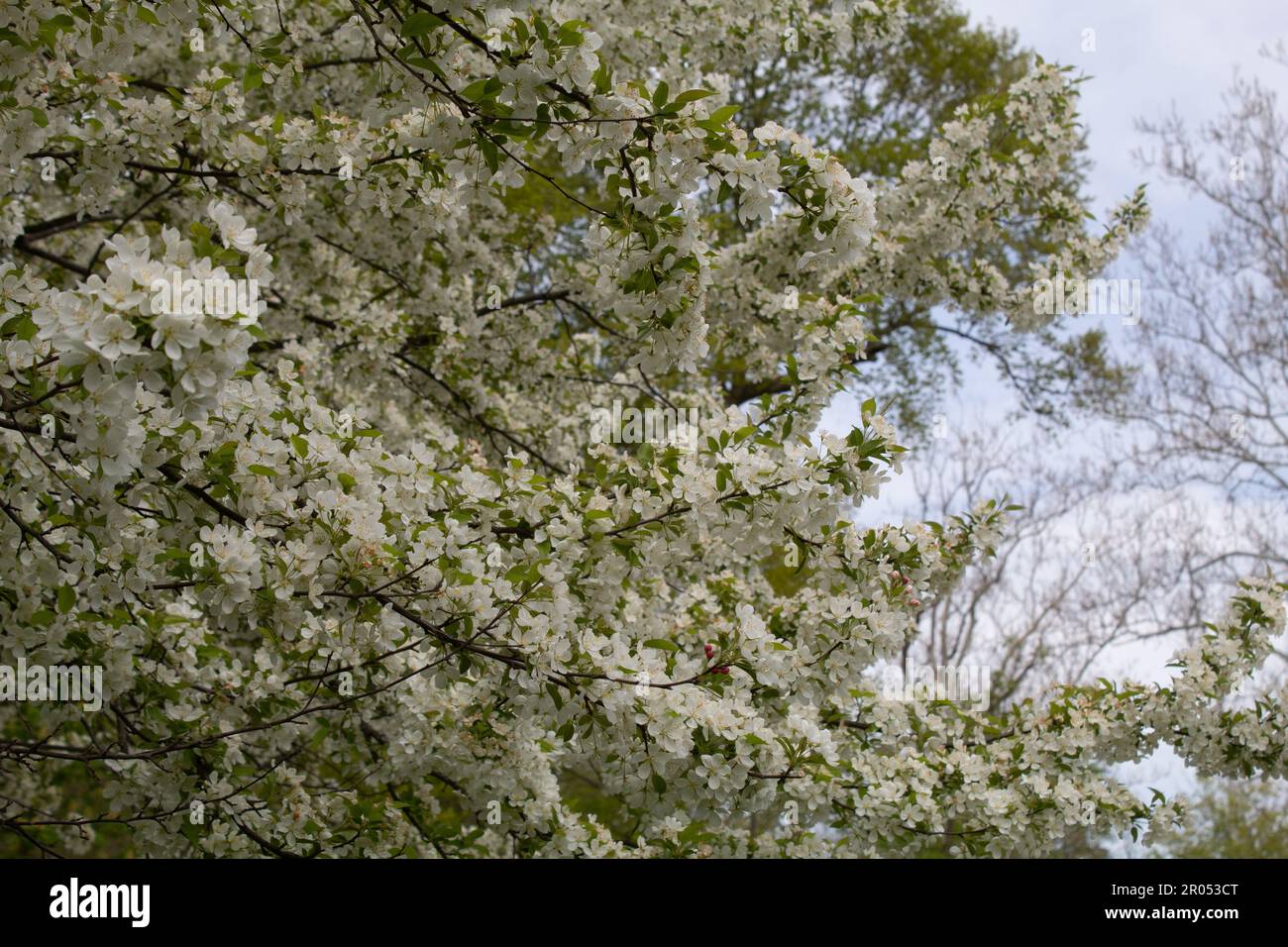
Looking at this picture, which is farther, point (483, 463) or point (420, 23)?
point (483, 463)

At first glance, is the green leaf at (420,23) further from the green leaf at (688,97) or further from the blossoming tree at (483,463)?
the green leaf at (688,97)

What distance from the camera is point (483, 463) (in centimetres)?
376

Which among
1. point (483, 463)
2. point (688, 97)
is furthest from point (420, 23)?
point (483, 463)

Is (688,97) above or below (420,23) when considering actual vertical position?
below

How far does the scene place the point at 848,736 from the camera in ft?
15.2

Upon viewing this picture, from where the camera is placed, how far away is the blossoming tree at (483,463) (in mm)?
2742

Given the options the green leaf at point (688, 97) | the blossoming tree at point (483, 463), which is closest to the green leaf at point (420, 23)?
the blossoming tree at point (483, 463)

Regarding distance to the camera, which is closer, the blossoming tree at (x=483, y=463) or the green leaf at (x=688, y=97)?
the green leaf at (x=688, y=97)

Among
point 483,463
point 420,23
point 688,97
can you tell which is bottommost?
point 483,463

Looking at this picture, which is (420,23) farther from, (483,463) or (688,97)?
(483,463)

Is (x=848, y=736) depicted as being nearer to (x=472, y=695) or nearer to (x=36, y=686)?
(x=472, y=695)

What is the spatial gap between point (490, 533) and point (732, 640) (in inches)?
30.8
